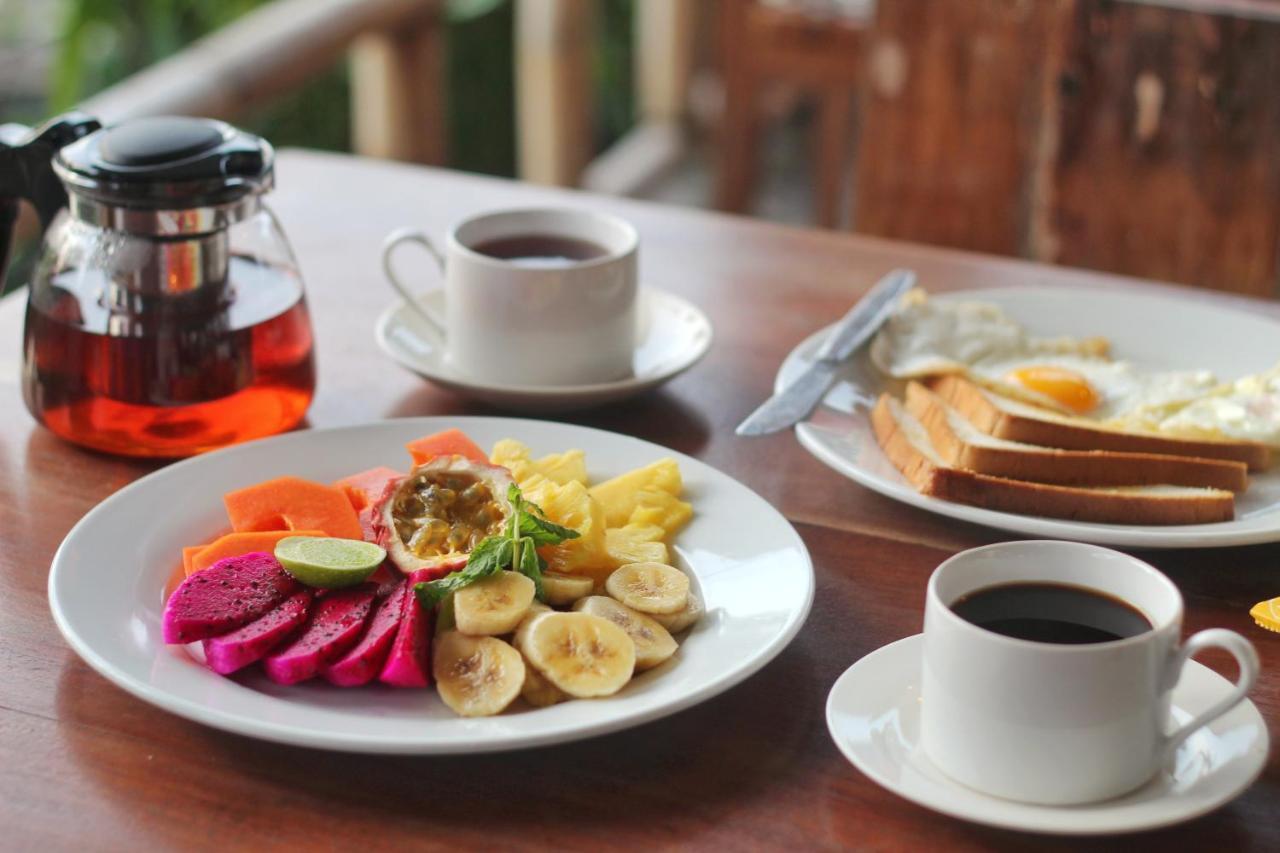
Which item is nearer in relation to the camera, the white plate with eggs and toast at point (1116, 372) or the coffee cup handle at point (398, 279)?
the white plate with eggs and toast at point (1116, 372)

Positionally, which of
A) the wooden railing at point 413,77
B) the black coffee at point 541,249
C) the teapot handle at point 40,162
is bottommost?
the wooden railing at point 413,77

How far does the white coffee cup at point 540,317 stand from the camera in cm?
144

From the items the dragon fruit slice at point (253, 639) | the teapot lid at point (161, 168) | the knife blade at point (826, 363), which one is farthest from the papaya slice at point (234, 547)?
the knife blade at point (826, 363)

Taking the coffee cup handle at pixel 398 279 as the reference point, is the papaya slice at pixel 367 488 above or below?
below

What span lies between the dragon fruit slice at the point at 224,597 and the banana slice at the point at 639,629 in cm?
22

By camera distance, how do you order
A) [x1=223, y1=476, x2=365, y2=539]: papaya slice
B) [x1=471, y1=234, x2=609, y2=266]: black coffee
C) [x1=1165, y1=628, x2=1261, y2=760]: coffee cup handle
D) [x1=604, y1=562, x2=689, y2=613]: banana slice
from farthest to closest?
[x1=471, y1=234, x2=609, y2=266]: black coffee
[x1=223, y1=476, x2=365, y2=539]: papaya slice
[x1=604, y1=562, x2=689, y2=613]: banana slice
[x1=1165, y1=628, x2=1261, y2=760]: coffee cup handle

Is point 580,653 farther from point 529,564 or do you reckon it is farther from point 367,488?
point 367,488

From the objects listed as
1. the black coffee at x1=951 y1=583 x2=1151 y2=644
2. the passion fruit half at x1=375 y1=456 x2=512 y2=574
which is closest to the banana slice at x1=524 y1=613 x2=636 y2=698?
the passion fruit half at x1=375 y1=456 x2=512 y2=574

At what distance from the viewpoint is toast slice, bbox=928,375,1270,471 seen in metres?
1.31

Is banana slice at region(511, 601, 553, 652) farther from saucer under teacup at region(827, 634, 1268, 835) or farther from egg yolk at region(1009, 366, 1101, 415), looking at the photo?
egg yolk at region(1009, 366, 1101, 415)

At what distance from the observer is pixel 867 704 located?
37.5 inches

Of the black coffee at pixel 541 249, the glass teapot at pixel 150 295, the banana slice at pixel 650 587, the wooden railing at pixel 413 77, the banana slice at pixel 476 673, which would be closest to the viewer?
the banana slice at pixel 476 673

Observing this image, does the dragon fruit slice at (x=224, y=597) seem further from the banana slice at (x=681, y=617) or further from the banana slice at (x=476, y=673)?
the banana slice at (x=681, y=617)

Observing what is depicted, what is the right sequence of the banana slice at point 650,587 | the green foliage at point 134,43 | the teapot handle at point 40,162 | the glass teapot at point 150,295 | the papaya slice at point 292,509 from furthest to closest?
the green foliage at point 134,43, the teapot handle at point 40,162, the glass teapot at point 150,295, the papaya slice at point 292,509, the banana slice at point 650,587
